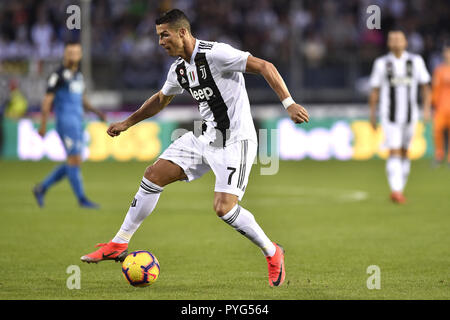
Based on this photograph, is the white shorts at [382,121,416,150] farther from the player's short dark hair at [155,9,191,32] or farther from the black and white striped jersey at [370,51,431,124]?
the player's short dark hair at [155,9,191,32]

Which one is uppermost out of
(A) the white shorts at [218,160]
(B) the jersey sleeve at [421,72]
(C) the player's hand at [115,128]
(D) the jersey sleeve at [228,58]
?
(B) the jersey sleeve at [421,72]

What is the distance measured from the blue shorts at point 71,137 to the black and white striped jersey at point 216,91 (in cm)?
519

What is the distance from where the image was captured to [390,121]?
1287 centimetres

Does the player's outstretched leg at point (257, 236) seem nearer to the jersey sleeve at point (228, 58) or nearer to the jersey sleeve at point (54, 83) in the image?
the jersey sleeve at point (228, 58)

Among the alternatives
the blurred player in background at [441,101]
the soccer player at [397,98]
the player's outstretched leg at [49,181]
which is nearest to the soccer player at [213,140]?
the player's outstretched leg at [49,181]

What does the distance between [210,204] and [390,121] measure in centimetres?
291

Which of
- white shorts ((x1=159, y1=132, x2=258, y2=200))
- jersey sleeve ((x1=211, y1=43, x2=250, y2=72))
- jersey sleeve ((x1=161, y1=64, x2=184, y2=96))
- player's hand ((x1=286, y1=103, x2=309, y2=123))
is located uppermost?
jersey sleeve ((x1=211, y1=43, x2=250, y2=72))

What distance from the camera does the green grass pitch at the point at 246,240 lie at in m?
6.61

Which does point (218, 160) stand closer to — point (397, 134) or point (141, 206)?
point (141, 206)

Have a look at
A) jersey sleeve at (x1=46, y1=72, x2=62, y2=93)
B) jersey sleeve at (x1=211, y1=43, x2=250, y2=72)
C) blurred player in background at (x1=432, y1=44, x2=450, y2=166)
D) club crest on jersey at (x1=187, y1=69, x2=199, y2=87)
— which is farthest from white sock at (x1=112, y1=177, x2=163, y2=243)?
blurred player in background at (x1=432, y1=44, x2=450, y2=166)

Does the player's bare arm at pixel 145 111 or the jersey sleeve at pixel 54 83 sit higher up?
the jersey sleeve at pixel 54 83

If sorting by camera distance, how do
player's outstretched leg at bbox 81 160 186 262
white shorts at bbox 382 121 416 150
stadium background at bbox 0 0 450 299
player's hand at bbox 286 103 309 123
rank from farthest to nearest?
white shorts at bbox 382 121 416 150, stadium background at bbox 0 0 450 299, player's outstretched leg at bbox 81 160 186 262, player's hand at bbox 286 103 309 123

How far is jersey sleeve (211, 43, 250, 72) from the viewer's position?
6.55 metres

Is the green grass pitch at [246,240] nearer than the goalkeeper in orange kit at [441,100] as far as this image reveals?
Yes
